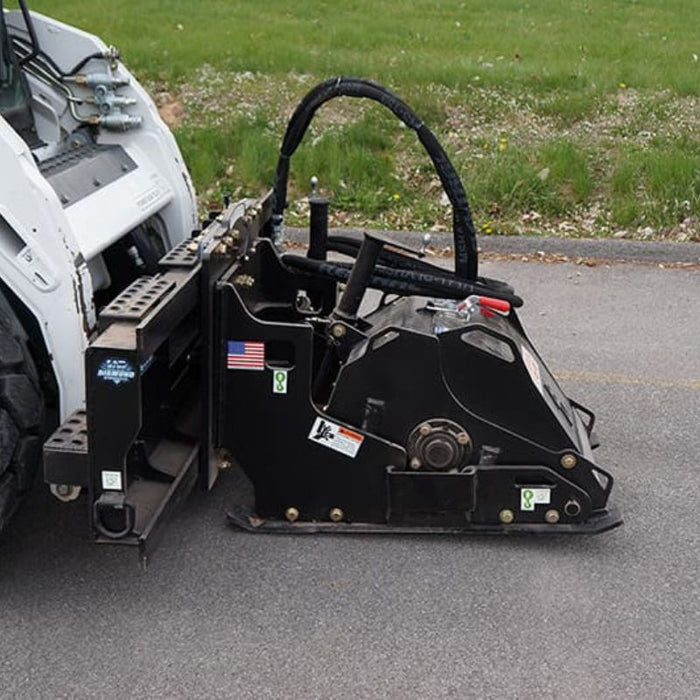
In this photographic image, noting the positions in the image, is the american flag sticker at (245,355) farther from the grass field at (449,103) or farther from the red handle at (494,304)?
the grass field at (449,103)

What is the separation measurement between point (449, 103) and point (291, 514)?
696 centimetres

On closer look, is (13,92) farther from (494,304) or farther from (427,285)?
(494,304)

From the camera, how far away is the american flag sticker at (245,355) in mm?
3238

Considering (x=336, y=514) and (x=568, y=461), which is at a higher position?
(x=568, y=461)

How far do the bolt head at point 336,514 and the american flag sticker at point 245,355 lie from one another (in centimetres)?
56

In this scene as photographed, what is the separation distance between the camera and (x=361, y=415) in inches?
131

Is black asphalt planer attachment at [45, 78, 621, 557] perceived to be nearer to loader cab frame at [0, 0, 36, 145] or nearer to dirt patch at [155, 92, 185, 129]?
loader cab frame at [0, 0, 36, 145]

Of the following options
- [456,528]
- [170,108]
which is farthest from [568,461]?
[170,108]

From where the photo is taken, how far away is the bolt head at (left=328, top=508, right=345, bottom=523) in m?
3.41

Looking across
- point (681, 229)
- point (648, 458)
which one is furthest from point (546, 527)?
point (681, 229)

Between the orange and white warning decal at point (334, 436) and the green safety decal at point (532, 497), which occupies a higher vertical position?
the orange and white warning decal at point (334, 436)

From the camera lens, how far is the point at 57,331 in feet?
9.87

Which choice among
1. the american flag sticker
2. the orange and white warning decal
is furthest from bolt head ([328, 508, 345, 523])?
the american flag sticker

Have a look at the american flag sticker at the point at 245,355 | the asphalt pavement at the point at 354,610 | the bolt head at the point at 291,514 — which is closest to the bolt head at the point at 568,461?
the asphalt pavement at the point at 354,610
